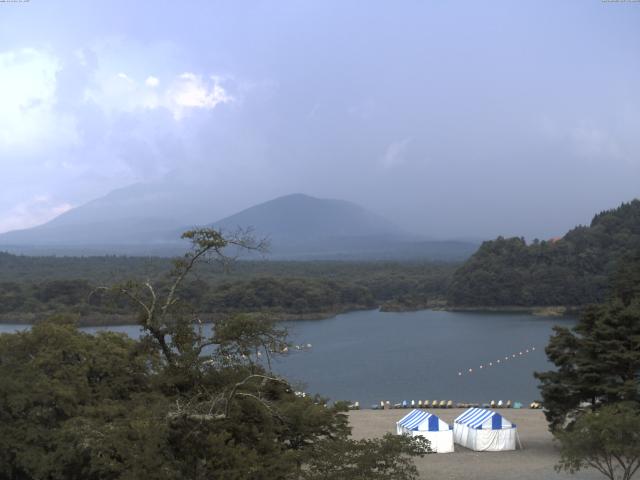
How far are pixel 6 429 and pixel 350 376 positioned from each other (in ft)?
69.2

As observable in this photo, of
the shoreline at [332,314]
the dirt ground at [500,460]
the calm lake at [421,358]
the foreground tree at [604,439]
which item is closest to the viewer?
the foreground tree at [604,439]

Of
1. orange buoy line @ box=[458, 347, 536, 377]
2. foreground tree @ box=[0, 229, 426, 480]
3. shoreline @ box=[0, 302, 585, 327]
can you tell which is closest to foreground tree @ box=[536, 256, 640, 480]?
foreground tree @ box=[0, 229, 426, 480]

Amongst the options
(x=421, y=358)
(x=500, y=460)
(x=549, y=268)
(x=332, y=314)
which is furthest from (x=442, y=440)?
(x=549, y=268)

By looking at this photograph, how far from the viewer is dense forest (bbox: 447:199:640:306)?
58.0m

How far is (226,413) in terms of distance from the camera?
7.38m

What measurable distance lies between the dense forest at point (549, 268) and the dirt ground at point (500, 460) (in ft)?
127

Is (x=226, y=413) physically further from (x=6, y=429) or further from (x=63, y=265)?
(x=63, y=265)

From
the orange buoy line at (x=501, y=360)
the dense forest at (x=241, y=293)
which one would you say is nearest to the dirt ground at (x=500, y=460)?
the orange buoy line at (x=501, y=360)

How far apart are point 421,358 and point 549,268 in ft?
93.1

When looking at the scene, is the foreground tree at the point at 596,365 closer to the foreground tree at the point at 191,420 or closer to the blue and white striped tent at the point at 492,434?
the blue and white striped tent at the point at 492,434

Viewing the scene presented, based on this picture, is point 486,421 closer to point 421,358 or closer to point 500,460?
point 500,460

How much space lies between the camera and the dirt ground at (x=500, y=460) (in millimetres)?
13359

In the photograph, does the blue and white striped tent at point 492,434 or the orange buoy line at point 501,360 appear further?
the orange buoy line at point 501,360

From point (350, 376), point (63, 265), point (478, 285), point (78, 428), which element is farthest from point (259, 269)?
point (78, 428)
